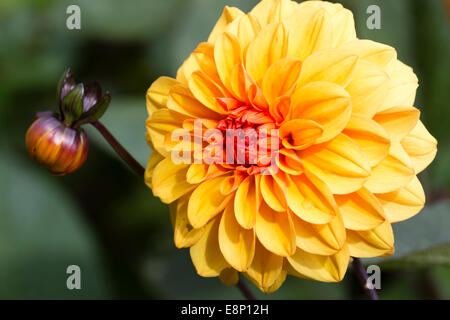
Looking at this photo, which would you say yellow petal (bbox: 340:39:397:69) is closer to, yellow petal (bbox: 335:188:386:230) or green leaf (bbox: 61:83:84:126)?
yellow petal (bbox: 335:188:386:230)

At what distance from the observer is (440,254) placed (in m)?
1.27

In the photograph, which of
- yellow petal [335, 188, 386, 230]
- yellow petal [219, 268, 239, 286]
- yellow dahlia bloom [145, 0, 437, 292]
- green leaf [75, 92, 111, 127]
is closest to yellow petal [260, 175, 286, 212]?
yellow dahlia bloom [145, 0, 437, 292]

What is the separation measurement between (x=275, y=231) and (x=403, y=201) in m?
0.26

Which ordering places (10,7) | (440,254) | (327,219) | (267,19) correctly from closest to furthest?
(327,219) → (267,19) → (440,254) → (10,7)

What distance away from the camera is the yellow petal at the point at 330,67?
0.99 meters

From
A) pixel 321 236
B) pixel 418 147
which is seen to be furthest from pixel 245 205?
pixel 418 147

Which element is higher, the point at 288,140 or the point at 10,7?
the point at 10,7

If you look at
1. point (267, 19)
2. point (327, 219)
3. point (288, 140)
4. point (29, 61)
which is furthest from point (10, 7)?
point (327, 219)

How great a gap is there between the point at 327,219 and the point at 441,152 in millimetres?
1179

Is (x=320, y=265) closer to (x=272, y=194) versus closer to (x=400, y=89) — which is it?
(x=272, y=194)

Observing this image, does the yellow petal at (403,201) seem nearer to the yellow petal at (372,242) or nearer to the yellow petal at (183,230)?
the yellow petal at (372,242)

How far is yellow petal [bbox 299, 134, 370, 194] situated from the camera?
3.17 ft
